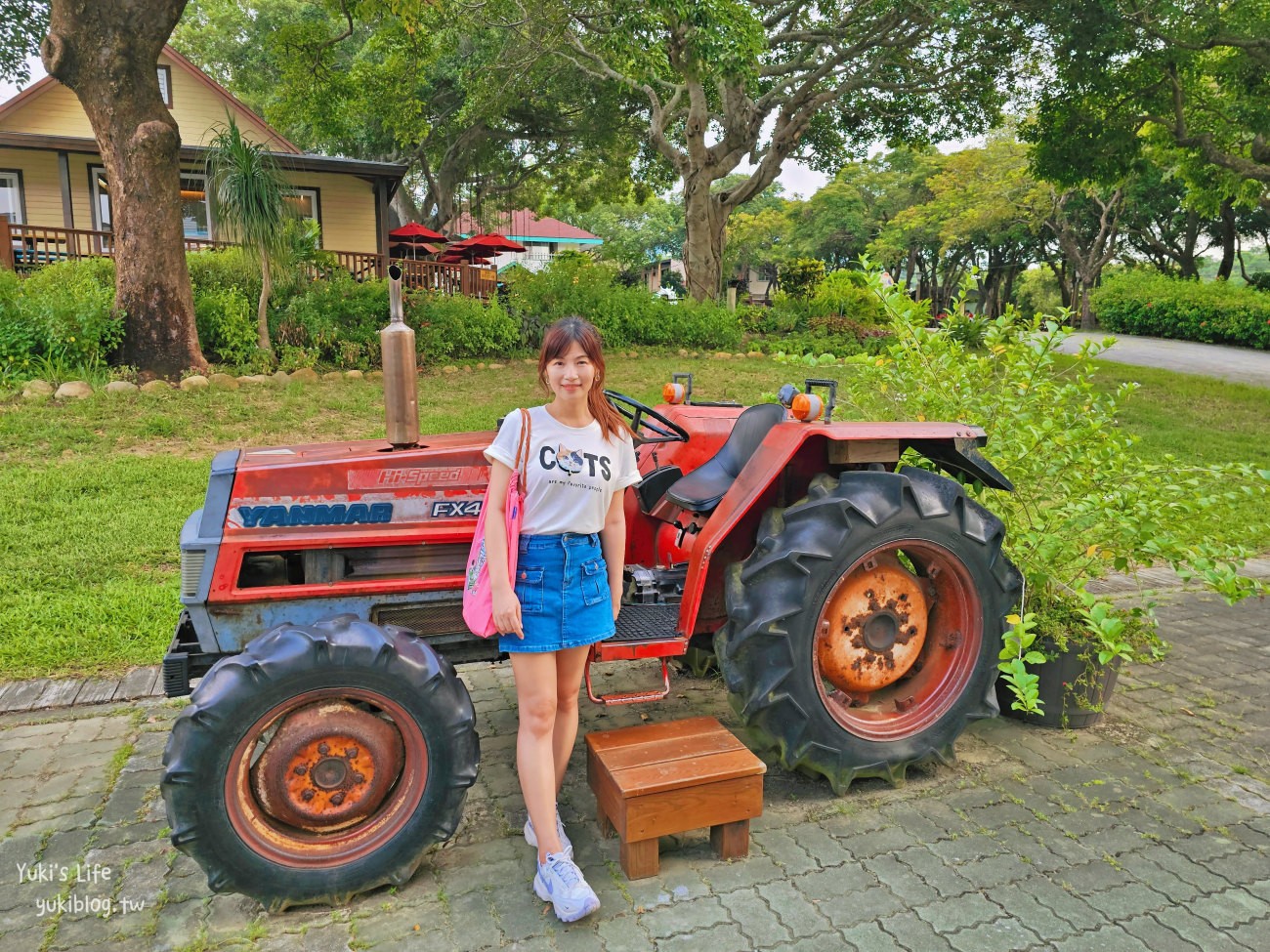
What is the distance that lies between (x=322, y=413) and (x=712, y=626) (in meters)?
7.03

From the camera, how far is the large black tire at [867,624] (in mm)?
2855

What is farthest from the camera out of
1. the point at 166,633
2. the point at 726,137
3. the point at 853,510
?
the point at 726,137

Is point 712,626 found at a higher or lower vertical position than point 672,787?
higher

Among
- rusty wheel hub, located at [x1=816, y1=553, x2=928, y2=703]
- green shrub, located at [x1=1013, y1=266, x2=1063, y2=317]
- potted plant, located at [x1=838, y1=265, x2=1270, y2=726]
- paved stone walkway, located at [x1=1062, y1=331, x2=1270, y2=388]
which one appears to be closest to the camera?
rusty wheel hub, located at [x1=816, y1=553, x2=928, y2=703]

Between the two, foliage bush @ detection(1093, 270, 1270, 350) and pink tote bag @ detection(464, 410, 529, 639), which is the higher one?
foliage bush @ detection(1093, 270, 1270, 350)

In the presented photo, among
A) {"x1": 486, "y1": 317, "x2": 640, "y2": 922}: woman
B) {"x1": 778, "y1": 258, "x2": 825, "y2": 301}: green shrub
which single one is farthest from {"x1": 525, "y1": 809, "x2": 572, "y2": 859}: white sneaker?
{"x1": 778, "y1": 258, "x2": 825, "y2": 301}: green shrub

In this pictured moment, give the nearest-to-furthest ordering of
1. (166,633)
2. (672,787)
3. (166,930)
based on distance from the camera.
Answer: (166,930) → (672,787) → (166,633)

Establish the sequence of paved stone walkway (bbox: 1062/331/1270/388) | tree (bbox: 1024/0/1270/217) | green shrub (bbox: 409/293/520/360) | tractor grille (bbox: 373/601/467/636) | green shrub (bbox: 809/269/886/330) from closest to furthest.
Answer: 1. tractor grille (bbox: 373/601/467/636)
2. tree (bbox: 1024/0/1270/217)
3. green shrub (bbox: 409/293/520/360)
4. paved stone walkway (bbox: 1062/331/1270/388)
5. green shrub (bbox: 809/269/886/330)

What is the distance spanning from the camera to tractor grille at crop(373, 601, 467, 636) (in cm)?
294

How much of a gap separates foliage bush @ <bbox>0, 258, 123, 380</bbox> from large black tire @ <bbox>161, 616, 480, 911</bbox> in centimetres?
851

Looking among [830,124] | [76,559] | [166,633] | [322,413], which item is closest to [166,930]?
[166,633]

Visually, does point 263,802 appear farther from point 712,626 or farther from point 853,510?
point 853,510

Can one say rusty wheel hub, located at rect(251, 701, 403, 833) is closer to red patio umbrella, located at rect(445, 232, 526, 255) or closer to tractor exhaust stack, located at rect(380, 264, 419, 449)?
tractor exhaust stack, located at rect(380, 264, 419, 449)

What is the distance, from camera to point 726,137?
15750 millimetres
